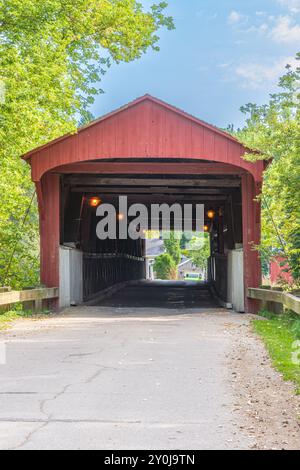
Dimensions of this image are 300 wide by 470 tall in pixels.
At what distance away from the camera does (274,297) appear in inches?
519

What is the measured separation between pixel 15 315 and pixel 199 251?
227 ft

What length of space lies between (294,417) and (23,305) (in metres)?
11.0

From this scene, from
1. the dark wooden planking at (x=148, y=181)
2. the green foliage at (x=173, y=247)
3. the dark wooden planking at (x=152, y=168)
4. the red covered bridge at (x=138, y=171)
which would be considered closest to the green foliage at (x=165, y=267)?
the green foliage at (x=173, y=247)

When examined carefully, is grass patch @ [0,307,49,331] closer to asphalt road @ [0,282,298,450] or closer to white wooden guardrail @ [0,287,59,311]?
white wooden guardrail @ [0,287,59,311]

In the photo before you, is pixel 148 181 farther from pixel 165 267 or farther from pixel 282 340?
pixel 165 267

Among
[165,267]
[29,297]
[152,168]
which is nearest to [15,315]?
[29,297]

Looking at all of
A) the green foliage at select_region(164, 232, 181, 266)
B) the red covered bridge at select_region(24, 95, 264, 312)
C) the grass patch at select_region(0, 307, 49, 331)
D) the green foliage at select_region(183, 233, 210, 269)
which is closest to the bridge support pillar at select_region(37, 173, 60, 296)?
the red covered bridge at select_region(24, 95, 264, 312)

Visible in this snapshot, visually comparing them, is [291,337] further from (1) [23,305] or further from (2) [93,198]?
(2) [93,198]

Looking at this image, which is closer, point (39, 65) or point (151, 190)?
point (39, 65)

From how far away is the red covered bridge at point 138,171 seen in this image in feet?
50.1

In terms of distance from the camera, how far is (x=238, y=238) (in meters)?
18.9

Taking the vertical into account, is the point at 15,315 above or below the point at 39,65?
below

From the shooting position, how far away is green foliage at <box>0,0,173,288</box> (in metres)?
13.9

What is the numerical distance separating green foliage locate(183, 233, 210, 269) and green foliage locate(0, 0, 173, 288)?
46.2m
